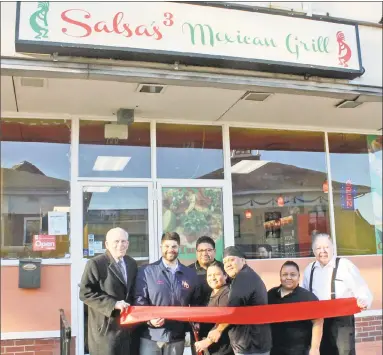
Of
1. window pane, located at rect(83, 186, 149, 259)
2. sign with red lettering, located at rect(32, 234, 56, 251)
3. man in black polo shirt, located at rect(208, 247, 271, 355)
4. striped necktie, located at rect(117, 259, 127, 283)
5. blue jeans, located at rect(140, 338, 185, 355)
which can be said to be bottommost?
blue jeans, located at rect(140, 338, 185, 355)

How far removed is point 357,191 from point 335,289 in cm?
398

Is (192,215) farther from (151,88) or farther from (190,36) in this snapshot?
(190,36)

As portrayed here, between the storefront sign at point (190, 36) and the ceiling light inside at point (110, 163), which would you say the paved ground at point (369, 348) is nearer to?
the ceiling light inside at point (110, 163)

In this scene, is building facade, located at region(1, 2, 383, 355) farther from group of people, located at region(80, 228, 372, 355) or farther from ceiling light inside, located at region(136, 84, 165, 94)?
group of people, located at region(80, 228, 372, 355)

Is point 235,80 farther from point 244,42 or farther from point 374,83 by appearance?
point 374,83

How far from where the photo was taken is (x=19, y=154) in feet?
19.8

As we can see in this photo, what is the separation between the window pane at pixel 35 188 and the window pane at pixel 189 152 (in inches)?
52.3

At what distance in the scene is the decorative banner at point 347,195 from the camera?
740 centimetres

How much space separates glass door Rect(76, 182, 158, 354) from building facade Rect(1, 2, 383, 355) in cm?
2

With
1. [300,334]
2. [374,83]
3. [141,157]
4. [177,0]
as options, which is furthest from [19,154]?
[374,83]

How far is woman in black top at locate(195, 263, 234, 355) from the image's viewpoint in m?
3.59

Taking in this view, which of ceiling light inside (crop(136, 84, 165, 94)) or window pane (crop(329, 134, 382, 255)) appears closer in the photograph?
ceiling light inside (crop(136, 84, 165, 94))

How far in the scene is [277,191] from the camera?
7121 mm

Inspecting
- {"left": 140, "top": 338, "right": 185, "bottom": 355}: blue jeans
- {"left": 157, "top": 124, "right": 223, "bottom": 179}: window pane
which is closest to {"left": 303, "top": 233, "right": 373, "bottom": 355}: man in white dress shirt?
{"left": 140, "top": 338, "right": 185, "bottom": 355}: blue jeans
